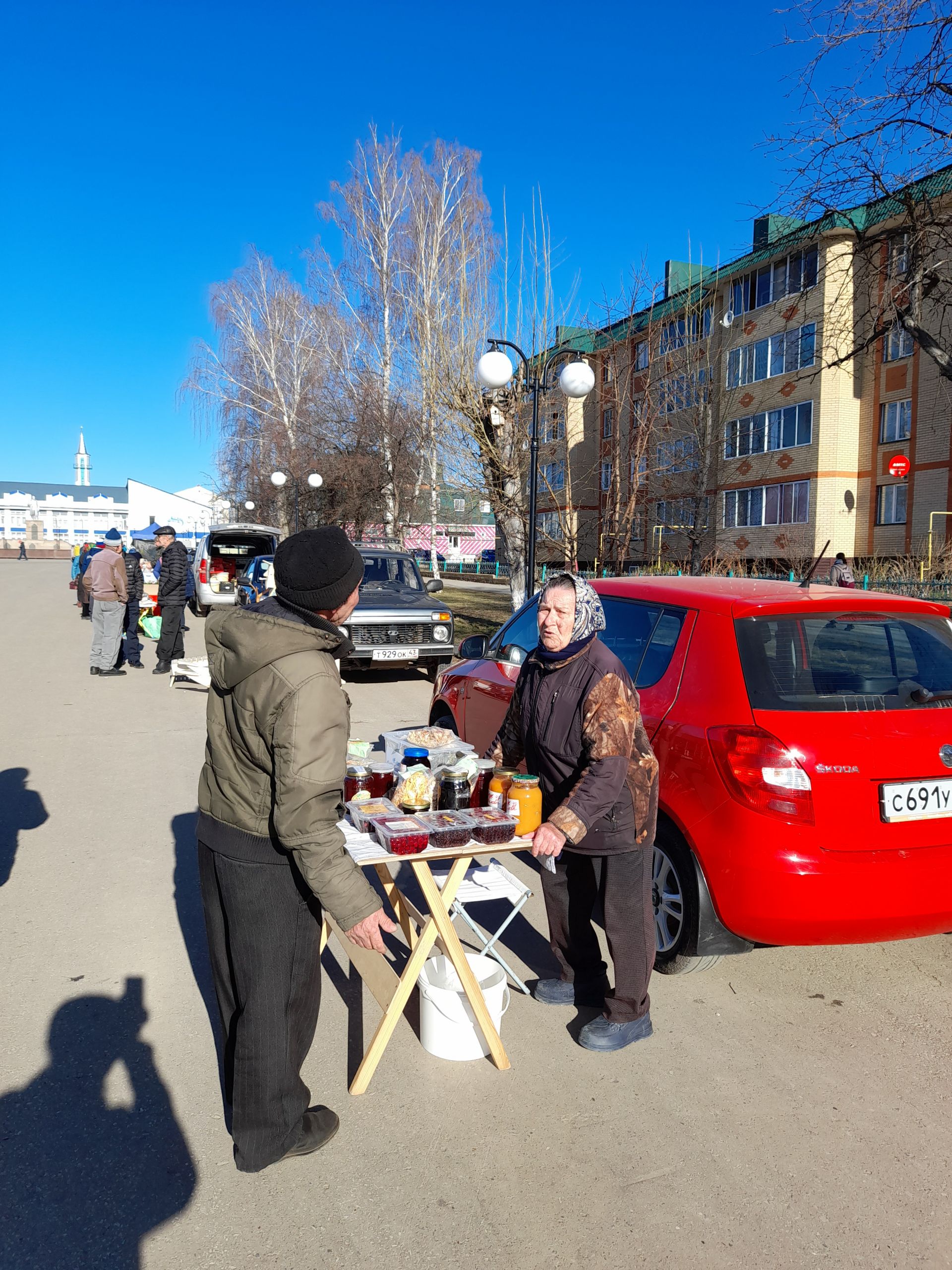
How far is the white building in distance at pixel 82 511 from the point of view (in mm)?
87000

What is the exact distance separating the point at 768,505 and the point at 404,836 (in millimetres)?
33607

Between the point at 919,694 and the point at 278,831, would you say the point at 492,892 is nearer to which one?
the point at 278,831

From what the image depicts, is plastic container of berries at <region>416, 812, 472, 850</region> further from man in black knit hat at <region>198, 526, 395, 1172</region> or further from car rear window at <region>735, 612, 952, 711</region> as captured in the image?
car rear window at <region>735, 612, 952, 711</region>

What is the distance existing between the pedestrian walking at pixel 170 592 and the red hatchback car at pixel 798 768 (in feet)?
33.7

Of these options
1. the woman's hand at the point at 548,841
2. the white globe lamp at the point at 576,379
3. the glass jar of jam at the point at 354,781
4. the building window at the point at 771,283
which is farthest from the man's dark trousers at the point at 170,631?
the building window at the point at 771,283

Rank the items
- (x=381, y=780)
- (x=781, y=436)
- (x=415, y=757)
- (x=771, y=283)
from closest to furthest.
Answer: (x=381, y=780), (x=415, y=757), (x=771, y=283), (x=781, y=436)

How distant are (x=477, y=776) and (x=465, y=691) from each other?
278cm

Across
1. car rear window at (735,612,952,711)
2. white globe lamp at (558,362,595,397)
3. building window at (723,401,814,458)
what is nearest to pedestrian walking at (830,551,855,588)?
white globe lamp at (558,362,595,397)

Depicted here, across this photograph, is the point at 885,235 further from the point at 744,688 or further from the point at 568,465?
the point at 744,688

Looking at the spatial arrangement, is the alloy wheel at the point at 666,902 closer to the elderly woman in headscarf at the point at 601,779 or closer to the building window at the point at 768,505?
the elderly woman in headscarf at the point at 601,779

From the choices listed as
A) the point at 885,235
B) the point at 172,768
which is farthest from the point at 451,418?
the point at 172,768

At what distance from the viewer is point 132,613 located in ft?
44.6

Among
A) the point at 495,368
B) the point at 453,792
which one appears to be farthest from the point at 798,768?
the point at 495,368

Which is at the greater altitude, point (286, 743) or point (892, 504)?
point (892, 504)
